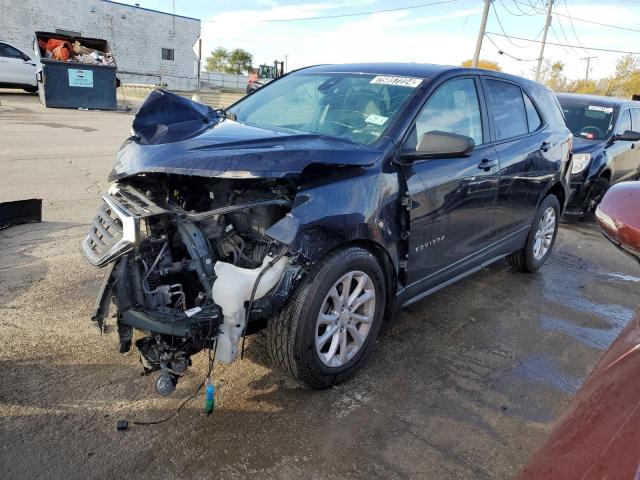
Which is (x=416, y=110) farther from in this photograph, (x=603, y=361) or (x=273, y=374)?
(x=603, y=361)

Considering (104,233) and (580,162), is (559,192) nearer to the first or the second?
(580,162)

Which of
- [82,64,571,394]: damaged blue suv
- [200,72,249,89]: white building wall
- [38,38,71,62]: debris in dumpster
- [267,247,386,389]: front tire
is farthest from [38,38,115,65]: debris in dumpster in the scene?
[200,72,249,89]: white building wall

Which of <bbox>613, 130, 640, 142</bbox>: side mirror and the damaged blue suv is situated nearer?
the damaged blue suv

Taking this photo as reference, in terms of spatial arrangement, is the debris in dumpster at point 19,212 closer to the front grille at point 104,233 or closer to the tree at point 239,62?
the front grille at point 104,233

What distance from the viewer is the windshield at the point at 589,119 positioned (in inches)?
321

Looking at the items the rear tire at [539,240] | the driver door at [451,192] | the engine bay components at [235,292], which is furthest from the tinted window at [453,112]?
the rear tire at [539,240]

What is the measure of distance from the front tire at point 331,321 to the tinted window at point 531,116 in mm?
2583

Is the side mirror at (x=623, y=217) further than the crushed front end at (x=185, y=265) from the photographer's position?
No

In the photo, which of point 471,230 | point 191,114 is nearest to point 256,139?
point 191,114

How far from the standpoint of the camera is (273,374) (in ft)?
10.2

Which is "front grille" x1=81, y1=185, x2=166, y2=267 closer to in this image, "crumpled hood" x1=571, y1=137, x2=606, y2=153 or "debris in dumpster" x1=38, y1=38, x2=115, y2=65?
"crumpled hood" x1=571, y1=137, x2=606, y2=153

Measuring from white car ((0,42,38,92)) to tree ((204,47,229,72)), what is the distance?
5808cm

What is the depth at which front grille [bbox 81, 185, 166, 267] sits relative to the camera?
2463 mm

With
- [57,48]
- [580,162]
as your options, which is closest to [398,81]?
[580,162]
